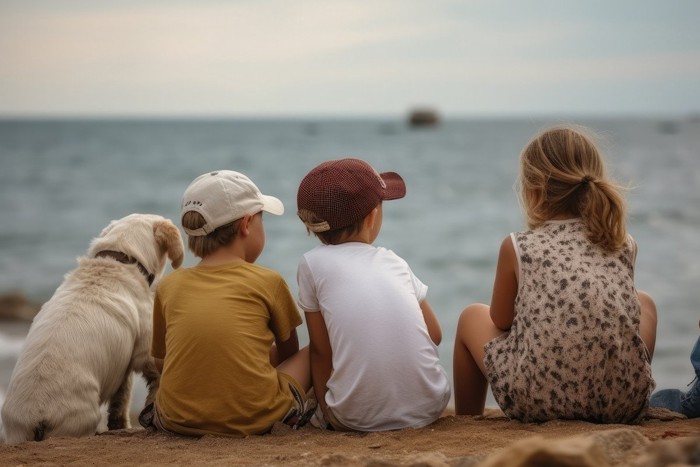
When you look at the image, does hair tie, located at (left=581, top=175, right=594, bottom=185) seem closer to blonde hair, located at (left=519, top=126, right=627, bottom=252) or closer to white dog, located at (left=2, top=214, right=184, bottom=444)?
blonde hair, located at (left=519, top=126, right=627, bottom=252)

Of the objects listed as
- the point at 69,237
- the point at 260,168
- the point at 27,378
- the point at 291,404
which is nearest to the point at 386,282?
the point at 291,404

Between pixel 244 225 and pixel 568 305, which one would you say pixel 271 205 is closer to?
pixel 244 225

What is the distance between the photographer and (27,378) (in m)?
3.76

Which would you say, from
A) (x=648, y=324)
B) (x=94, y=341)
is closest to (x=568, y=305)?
(x=648, y=324)

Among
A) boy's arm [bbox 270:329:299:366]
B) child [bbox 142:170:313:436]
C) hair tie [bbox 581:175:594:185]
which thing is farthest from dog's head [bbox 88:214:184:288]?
hair tie [bbox 581:175:594:185]

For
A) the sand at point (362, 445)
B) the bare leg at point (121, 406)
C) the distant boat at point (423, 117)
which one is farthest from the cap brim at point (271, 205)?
the distant boat at point (423, 117)

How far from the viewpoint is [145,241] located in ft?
14.3

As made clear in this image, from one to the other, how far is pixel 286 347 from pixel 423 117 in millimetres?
84718

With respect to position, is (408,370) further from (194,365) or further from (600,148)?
(600,148)

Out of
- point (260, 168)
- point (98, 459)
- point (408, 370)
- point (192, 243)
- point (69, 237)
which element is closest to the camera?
point (98, 459)

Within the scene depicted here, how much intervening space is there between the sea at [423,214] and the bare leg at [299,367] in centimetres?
175

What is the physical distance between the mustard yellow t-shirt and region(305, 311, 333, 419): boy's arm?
0.40 ft

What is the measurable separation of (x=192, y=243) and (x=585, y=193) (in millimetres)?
1872

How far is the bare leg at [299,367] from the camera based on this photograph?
3.89 meters
